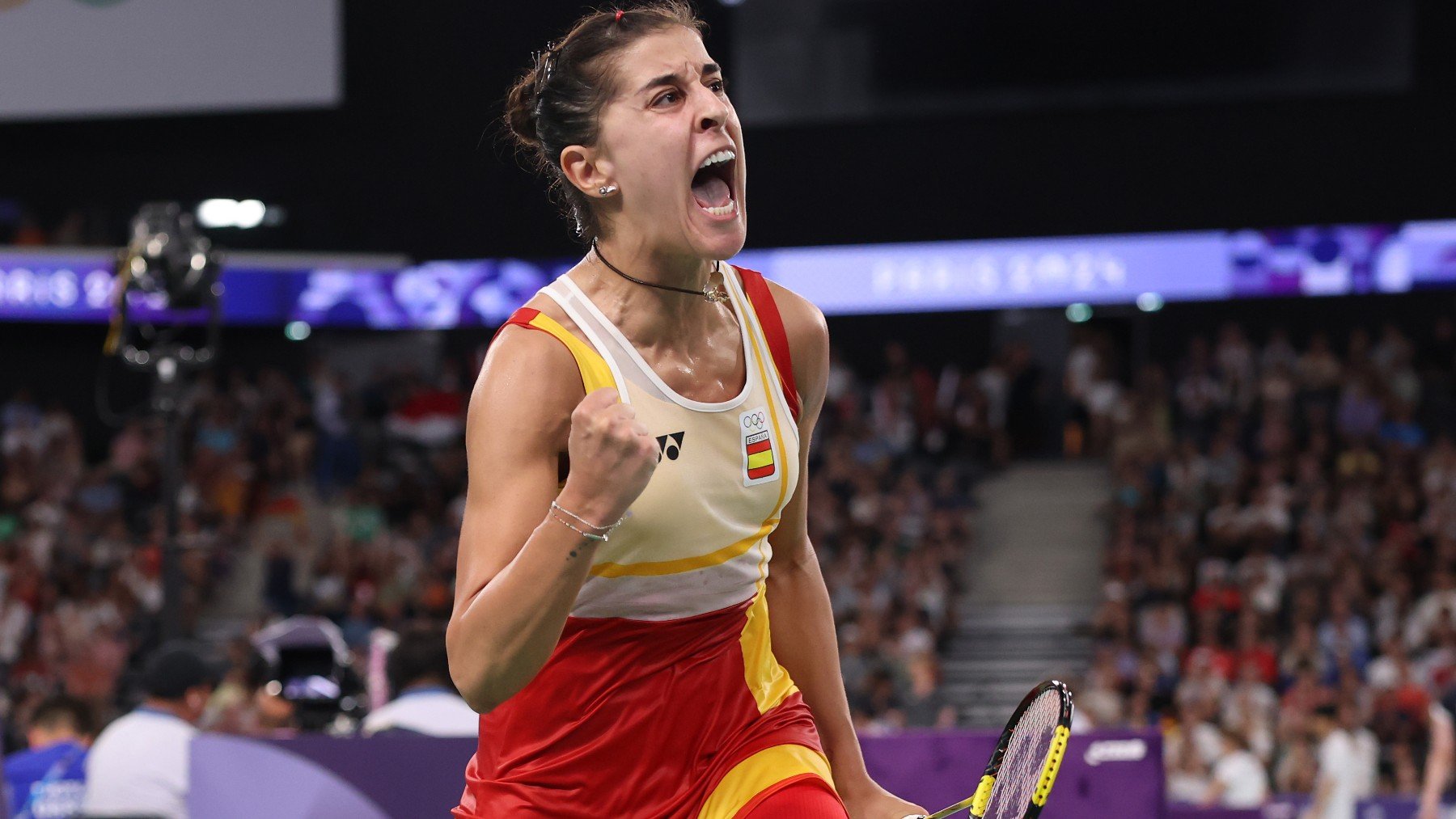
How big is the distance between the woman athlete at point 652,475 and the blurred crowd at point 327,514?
8.64 meters

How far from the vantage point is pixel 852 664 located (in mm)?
11992

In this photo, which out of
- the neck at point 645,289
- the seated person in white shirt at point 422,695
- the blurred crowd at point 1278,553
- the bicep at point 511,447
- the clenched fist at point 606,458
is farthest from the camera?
the blurred crowd at point 1278,553

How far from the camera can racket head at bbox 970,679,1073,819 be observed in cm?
234

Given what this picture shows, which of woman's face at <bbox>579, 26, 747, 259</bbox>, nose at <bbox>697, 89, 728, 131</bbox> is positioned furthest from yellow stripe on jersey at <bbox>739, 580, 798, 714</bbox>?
nose at <bbox>697, 89, 728, 131</bbox>

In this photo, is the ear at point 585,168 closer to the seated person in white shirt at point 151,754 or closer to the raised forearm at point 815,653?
the raised forearm at point 815,653

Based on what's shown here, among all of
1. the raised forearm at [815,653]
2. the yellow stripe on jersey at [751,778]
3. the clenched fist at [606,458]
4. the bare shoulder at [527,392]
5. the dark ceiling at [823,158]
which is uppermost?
the dark ceiling at [823,158]

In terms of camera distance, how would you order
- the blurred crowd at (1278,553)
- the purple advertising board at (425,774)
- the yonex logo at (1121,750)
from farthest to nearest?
the blurred crowd at (1278,553)
the yonex logo at (1121,750)
the purple advertising board at (425,774)

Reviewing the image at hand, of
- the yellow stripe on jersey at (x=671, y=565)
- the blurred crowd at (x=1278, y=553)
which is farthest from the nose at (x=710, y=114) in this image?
the blurred crowd at (x=1278, y=553)

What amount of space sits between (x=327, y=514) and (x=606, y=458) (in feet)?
53.4

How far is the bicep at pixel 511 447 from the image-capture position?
86.2 inches

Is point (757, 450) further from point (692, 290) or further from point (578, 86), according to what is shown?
point (578, 86)

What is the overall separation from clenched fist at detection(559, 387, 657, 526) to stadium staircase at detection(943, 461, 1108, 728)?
433 inches

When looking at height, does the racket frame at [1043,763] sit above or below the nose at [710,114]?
below

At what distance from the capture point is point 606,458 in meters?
2.03
